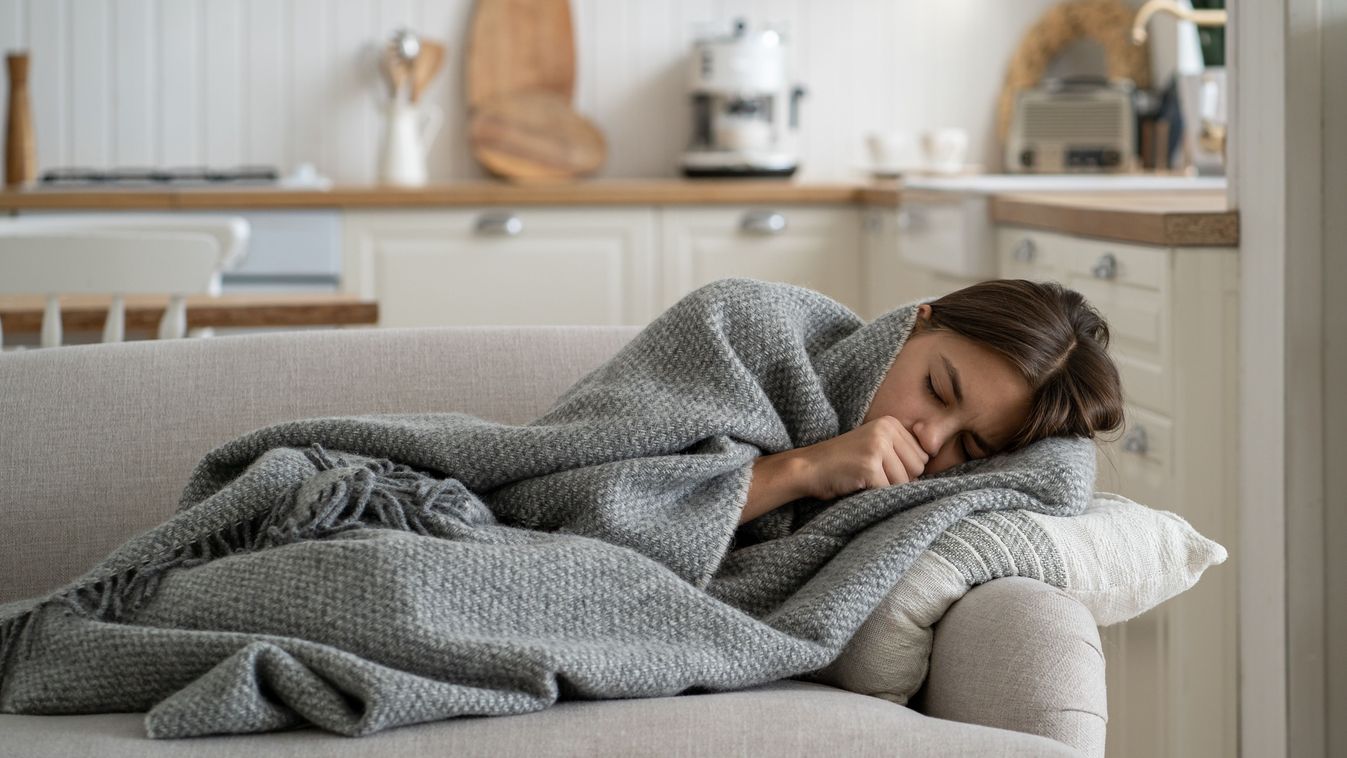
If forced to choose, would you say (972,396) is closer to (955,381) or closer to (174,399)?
(955,381)

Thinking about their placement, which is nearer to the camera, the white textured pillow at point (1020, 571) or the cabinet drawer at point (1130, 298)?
the white textured pillow at point (1020, 571)

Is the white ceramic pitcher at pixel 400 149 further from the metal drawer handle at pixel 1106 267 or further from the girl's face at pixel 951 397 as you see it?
the girl's face at pixel 951 397

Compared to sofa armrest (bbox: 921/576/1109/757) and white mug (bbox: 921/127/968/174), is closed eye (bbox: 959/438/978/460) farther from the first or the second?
white mug (bbox: 921/127/968/174)

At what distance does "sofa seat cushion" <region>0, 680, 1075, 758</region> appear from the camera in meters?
1.04

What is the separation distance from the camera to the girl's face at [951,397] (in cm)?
139

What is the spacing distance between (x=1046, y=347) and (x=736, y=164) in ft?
8.42

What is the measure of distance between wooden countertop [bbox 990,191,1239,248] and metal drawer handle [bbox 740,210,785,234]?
98cm

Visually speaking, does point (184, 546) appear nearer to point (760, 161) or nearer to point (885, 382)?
point (885, 382)

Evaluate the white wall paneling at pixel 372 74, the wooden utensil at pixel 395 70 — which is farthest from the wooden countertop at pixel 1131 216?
the wooden utensil at pixel 395 70

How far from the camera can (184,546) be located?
4.01 ft

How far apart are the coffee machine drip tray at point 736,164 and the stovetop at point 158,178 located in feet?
3.57

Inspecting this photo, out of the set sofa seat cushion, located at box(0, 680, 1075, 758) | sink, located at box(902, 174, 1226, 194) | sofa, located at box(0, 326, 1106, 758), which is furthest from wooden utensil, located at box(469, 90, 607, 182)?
sofa seat cushion, located at box(0, 680, 1075, 758)

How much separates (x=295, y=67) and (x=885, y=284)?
1.77 metres

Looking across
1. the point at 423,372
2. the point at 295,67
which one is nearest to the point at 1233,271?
the point at 423,372
